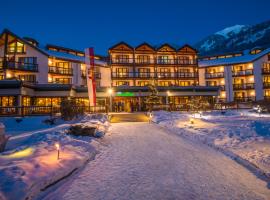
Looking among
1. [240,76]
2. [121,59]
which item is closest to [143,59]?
[121,59]

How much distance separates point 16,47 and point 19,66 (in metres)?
4.08

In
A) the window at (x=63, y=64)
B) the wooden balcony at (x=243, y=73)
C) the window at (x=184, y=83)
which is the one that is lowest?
the window at (x=184, y=83)

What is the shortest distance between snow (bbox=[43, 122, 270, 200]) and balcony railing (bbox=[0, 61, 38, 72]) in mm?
28980

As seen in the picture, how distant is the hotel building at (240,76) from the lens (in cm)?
4422

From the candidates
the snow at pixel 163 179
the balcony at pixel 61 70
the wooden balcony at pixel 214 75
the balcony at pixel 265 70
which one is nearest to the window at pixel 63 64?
the balcony at pixel 61 70

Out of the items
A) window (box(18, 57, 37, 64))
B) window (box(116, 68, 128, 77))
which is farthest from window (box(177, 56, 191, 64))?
window (box(18, 57, 37, 64))

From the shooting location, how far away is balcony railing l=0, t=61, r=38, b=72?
29341 millimetres

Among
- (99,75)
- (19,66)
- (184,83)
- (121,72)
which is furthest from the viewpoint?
(184,83)

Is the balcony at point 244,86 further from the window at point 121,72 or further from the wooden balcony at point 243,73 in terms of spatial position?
the window at point 121,72

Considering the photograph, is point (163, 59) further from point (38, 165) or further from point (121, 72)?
point (38, 165)

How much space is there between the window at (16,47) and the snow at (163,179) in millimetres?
32709

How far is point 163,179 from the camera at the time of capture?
499 cm

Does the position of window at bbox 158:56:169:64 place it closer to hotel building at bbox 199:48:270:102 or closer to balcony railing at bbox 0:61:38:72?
hotel building at bbox 199:48:270:102

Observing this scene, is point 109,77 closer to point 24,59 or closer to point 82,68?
point 82,68
